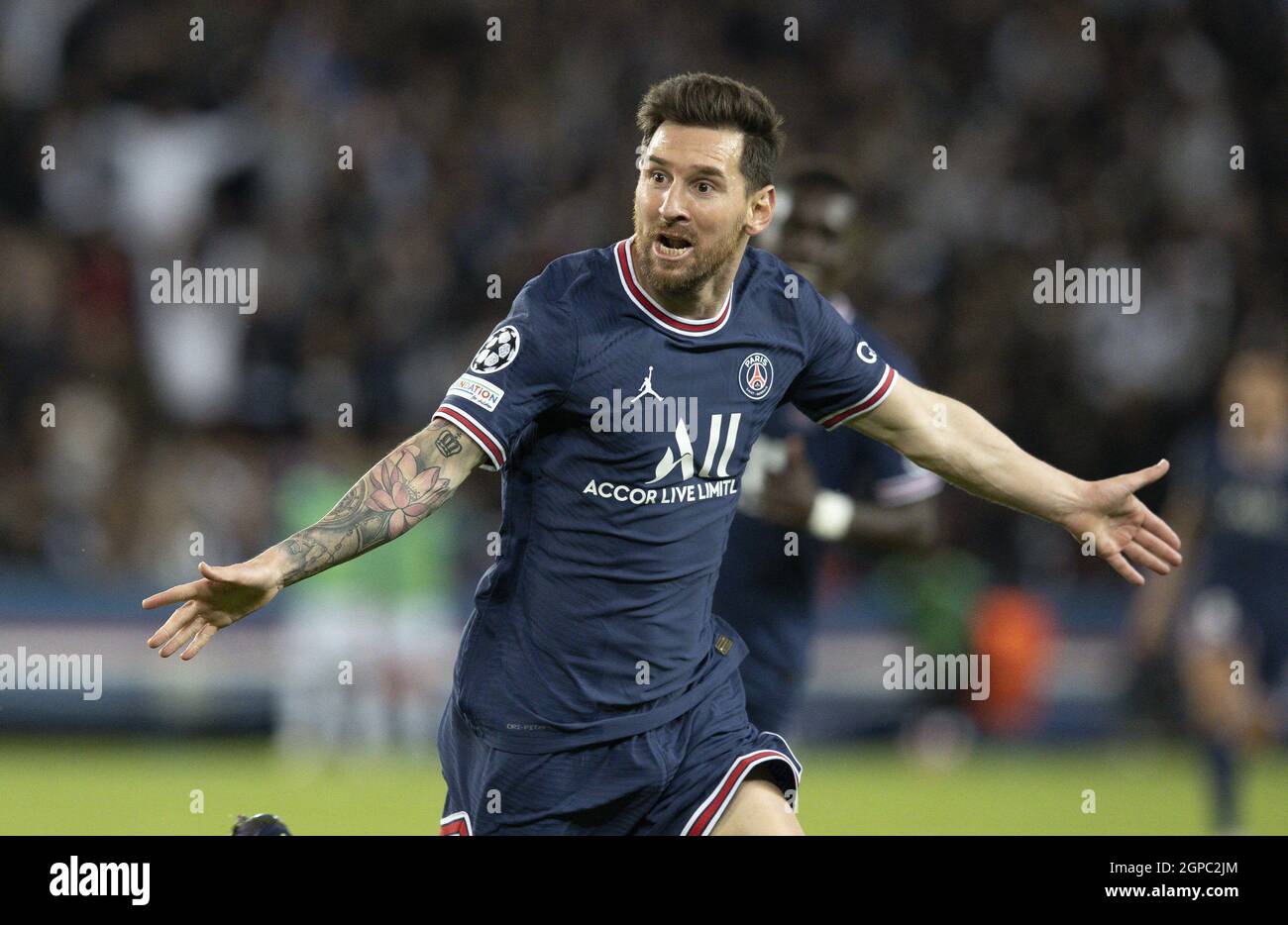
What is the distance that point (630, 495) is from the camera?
4.55m

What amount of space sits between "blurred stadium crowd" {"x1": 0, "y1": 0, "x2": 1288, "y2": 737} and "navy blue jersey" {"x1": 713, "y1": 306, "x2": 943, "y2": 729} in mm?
5018

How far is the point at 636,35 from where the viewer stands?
1462 cm

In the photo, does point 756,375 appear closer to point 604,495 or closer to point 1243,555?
point 604,495

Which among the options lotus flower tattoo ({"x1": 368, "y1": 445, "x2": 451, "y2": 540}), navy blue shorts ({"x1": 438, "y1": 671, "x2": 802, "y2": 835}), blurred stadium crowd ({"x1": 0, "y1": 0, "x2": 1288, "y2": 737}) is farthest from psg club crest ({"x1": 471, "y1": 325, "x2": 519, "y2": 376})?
blurred stadium crowd ({"x1": 0, "y1": 0, "x2": 1288, "y2": 737})

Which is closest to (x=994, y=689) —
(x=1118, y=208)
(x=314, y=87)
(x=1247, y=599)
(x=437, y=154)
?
(x=1247, y=599)

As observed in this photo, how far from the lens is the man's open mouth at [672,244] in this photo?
4.50 meters

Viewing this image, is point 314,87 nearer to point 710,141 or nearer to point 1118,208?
point 1118,208

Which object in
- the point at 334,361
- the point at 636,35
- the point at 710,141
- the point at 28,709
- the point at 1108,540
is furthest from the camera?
the point at 636,35

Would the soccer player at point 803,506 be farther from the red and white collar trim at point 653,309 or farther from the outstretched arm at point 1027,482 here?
the red and white collar trim at point 653,309

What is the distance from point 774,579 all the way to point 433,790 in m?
4.27

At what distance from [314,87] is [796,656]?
889 cm

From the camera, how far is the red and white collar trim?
456cm

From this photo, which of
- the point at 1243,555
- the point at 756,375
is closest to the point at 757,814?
the point at 756,375

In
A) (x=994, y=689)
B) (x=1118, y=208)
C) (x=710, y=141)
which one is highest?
(x=1118, y=208)
